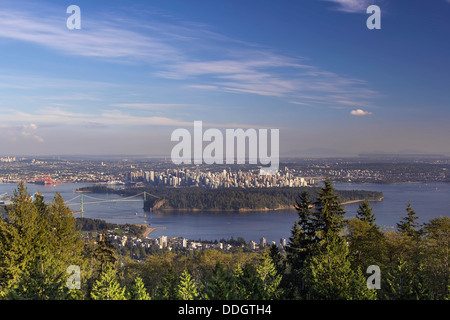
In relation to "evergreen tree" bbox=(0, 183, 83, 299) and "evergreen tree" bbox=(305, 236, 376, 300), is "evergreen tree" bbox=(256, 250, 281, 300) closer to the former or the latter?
"evergreen tree" bbox=(305, 236, 376, 300)

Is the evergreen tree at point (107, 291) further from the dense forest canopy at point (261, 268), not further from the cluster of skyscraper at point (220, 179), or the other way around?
the cluster of skyscraper at point (220, 179)

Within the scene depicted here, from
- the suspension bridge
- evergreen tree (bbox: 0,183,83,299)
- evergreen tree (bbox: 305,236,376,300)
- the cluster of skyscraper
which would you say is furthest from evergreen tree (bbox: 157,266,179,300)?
the cluster of skyscraper

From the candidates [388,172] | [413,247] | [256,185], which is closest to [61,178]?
[256,185]

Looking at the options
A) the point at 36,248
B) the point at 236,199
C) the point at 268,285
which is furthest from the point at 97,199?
the point at 268,285

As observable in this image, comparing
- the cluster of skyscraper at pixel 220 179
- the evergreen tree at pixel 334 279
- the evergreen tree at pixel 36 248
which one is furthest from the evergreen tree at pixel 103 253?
the cluster of skyscraper at pixel 220 179

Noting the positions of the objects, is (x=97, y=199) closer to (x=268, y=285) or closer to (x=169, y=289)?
(x=169, y=289)

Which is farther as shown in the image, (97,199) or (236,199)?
(97,199)

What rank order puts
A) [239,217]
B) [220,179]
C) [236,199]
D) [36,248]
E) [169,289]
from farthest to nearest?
[220,179], [236,199], [239,217], [36,248], [169,289]

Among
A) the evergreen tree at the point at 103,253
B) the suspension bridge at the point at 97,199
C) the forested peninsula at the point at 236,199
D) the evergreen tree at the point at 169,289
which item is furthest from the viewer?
the suspension bridge at the point at 97,199

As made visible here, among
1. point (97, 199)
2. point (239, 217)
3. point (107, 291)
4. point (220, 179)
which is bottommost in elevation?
point (239, 217)
